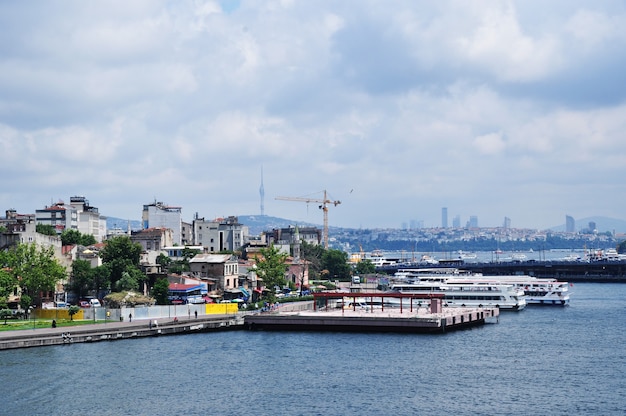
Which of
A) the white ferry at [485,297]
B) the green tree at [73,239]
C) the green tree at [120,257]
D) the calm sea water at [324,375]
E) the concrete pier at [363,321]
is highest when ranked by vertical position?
the green tree at [73,239]

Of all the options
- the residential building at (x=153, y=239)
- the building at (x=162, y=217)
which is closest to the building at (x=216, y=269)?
the residential building at (x=153, y=239)

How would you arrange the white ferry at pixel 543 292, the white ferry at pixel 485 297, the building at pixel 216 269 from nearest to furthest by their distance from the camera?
1. the building at pixel 216 269
2. the white ferry at pixel 485 297
3. the white ferry at pixel 543 292

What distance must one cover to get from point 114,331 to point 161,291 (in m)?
25.0

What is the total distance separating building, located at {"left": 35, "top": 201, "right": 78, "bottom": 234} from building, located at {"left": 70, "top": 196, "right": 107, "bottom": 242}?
203cm

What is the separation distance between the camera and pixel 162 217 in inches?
7692

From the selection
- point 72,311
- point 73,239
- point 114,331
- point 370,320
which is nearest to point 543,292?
point 370,320

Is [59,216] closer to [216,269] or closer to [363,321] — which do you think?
[216,269]

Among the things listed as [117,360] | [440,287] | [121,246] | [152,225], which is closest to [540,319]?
[440,287]

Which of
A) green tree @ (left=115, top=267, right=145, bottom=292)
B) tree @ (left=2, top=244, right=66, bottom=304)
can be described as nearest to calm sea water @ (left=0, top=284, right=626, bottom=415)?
tree @ (left=2, top=244, right=66, bottom=304)

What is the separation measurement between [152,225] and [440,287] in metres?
84.4

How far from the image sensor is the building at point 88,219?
597 feet

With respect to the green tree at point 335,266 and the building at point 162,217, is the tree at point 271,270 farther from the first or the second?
the building at point 162,217

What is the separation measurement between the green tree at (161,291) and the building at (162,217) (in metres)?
89.4

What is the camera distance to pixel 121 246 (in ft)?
367
